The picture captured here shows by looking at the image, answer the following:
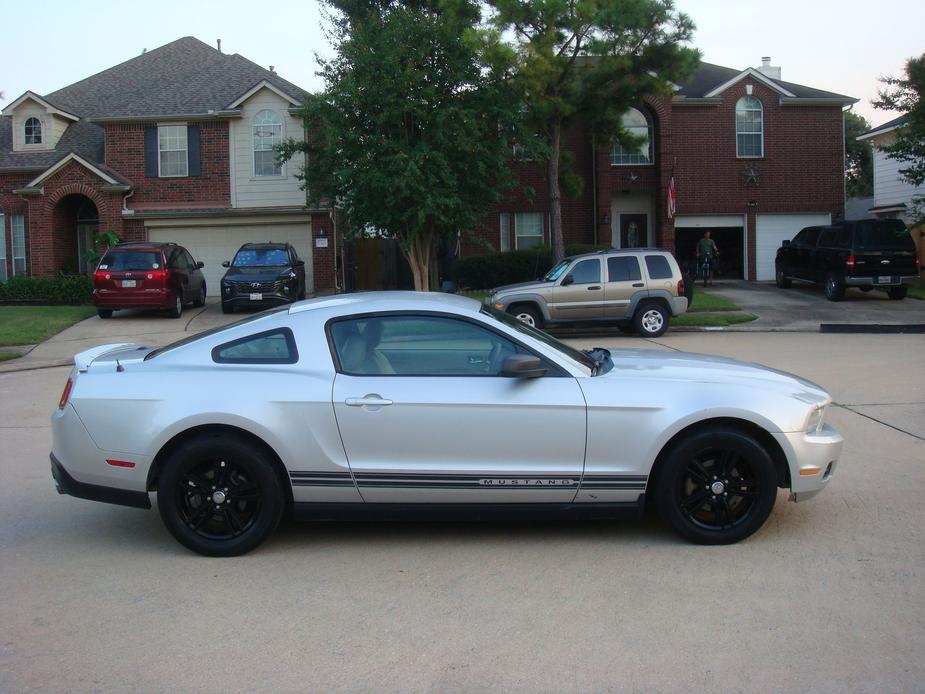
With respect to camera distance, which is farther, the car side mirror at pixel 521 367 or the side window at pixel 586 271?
the side window at pixel 586 271

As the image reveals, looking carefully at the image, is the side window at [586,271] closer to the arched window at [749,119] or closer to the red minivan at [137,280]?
the red minivan at [137,280]

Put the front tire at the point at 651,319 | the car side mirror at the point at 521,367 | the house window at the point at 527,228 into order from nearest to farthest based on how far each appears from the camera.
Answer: the car side mirror at the point at 521,367 < the front tire at the point at 651,319 < the house window at the point at 527,228

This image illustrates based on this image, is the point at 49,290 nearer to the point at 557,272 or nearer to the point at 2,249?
the point at 2,249

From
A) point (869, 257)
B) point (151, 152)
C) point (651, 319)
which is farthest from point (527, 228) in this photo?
point (651, 319)

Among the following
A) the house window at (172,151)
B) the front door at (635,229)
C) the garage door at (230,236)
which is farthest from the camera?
the front door at (635,229)

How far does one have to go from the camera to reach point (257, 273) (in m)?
23.2

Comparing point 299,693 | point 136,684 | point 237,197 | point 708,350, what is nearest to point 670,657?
point 299,693

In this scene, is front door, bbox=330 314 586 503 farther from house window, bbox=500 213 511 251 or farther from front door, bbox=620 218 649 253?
front door, bbox=620 218 649 253

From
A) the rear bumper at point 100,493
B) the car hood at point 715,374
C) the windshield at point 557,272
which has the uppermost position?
the windshield at point 557,272

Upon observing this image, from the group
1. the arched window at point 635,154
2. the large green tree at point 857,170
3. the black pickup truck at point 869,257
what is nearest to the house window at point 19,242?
the arched window at point 635,154

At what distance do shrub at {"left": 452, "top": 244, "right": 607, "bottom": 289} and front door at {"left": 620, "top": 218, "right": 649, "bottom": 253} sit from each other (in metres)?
3.61

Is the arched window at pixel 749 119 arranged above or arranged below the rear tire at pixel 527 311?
above

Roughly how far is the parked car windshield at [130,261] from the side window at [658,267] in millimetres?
11645

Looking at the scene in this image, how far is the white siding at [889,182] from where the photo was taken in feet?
103
